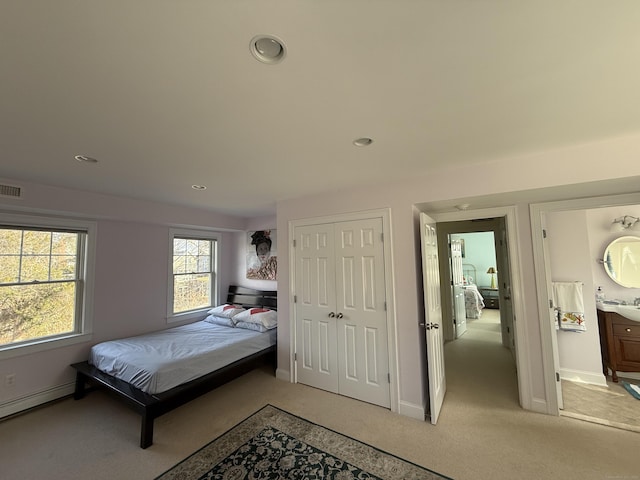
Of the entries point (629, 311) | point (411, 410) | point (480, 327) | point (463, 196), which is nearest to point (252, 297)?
point (411, 410)

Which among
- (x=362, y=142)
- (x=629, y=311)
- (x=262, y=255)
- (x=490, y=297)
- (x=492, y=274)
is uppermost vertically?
(x=362, y=142)

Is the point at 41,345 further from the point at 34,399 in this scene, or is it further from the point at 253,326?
the point at 253,326

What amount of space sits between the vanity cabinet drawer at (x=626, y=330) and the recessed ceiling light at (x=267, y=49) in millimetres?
4439

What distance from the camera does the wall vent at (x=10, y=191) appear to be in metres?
2.52

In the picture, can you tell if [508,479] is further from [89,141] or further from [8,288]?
[8,288]

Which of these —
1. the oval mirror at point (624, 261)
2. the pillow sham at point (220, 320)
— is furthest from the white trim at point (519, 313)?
the pillow sham at point (220, 320)

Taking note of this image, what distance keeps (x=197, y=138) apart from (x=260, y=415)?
2589mm

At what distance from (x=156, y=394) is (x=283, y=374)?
1.50 meters

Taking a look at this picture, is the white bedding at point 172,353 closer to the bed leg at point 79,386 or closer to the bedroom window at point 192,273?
the bed leg at point 79,386

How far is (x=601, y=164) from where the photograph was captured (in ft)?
6.42

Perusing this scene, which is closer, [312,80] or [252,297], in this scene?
[312,80]

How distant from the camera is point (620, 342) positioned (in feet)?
9.78

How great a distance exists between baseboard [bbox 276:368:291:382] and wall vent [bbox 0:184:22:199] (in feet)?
11.2

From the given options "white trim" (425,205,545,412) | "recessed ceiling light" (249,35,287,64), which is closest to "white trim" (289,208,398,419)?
"white trim" (425,205,545,412)
